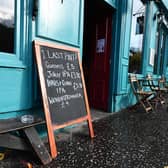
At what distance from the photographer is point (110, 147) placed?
7.47 ft

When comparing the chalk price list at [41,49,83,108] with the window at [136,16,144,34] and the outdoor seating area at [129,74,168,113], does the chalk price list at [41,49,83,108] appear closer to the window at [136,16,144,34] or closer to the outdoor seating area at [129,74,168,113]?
the outdoor seating area at [129,74,168,113]

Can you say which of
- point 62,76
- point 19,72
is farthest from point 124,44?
point 19,72

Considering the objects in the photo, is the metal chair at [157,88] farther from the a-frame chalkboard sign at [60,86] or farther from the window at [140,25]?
the a-frame chalkboard sign at [60,86]

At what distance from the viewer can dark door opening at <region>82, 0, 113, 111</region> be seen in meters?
4.14

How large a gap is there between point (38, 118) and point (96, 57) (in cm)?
274

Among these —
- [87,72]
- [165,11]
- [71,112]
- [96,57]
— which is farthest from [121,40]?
[165,11]

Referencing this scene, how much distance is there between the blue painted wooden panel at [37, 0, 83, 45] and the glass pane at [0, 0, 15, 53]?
0.29 metres

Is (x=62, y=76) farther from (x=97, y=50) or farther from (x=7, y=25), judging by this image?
(x=97, y=50)

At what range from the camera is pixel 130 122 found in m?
3.43

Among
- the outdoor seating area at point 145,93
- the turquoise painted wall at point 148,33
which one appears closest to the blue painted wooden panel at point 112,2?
the outdoor seating area at point 145,93

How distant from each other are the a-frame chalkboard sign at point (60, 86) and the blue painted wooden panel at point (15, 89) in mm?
214

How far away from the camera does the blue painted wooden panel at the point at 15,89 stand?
1.90 metres

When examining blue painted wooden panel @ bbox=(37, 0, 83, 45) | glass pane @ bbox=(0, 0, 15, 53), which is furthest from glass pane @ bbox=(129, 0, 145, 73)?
glass pane @ bbox=(0, 0, 15, 53)

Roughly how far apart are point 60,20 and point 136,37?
328 cm
